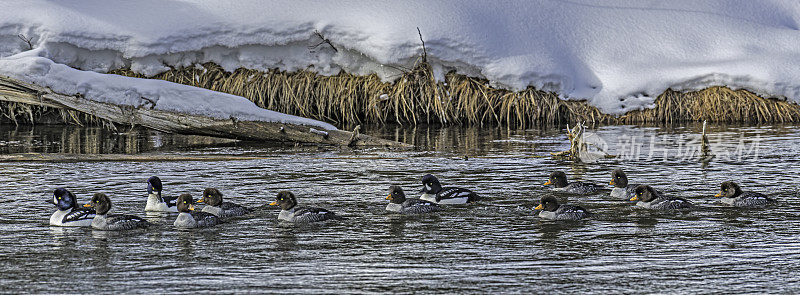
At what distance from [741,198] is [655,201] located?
98cm

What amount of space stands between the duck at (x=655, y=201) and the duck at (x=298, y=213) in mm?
3551

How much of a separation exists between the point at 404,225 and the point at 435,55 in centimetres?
1216

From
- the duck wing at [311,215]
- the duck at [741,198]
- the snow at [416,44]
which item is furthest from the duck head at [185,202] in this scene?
the snow at [416,44]

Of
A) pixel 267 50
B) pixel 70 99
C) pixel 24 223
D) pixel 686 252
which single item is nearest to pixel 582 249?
pixel 686 252

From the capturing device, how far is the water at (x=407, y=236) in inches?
328

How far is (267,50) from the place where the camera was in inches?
920

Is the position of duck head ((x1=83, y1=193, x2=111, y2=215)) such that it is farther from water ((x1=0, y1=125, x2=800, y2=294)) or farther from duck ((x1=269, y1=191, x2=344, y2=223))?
duck ((x1=269, y1=191, x2=344, y2=223))

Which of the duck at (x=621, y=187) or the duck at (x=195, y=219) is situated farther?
the duck at (x=621, y=187)

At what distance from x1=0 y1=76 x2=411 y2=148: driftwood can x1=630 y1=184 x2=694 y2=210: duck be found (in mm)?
7252

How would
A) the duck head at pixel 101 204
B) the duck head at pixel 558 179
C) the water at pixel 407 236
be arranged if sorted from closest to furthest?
the water at pixel 407 236 → the duck head at pixel 101 204 → the duck head at pixel 558 179

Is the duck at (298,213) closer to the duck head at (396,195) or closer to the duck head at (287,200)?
the duck head at (287,200)

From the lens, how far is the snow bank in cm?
1756

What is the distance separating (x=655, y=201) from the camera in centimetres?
1165

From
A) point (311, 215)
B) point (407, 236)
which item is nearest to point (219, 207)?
point (311, 215)
